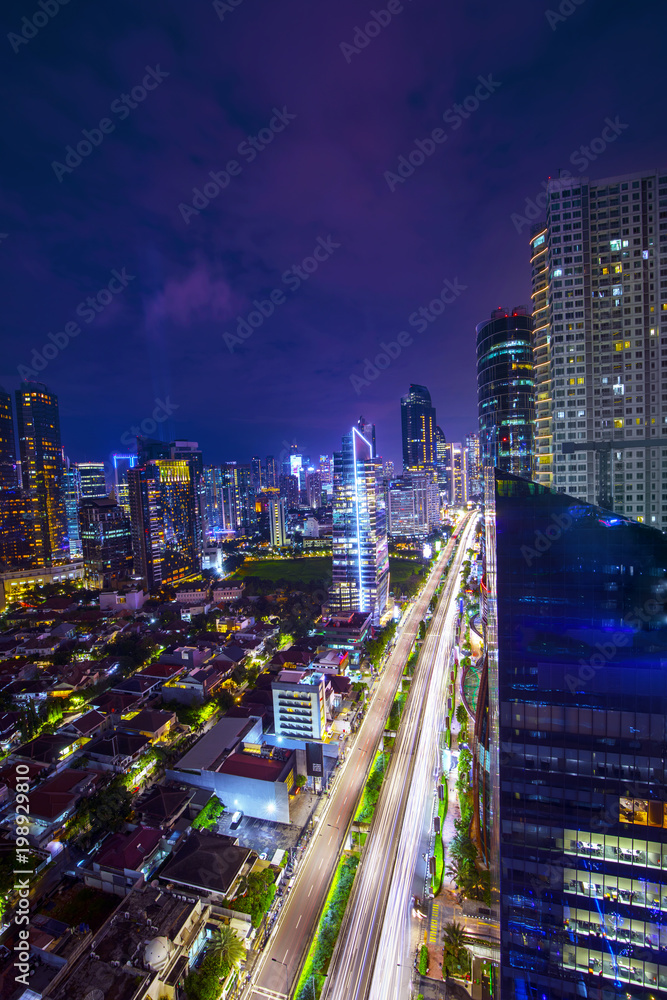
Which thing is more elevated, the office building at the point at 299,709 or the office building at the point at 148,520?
the office building at the point at 148,520

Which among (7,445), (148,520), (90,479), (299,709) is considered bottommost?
(299,709)

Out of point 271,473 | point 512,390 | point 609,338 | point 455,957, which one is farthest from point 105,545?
point 271,473

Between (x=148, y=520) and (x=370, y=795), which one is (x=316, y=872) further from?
(x=148, y=520)

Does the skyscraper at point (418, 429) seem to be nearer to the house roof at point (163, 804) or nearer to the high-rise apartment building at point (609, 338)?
the high-rise apartment building at point (609, 338)

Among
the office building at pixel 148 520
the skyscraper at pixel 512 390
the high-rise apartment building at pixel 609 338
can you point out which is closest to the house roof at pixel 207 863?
the high-rise apartment building at pixel 609 338

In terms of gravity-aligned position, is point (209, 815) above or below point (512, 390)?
→ below

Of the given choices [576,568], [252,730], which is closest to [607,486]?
[576,568]
